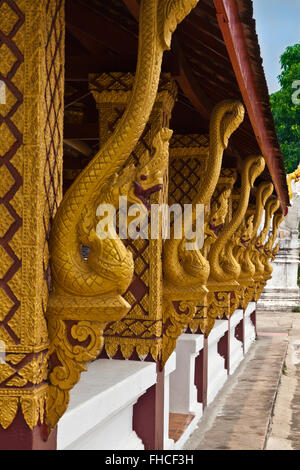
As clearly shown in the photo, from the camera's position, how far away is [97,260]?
2.26m

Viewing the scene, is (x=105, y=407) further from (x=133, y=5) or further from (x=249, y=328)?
(x=249, y=328)

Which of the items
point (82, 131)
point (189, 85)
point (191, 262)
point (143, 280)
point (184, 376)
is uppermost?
point (189, 85)

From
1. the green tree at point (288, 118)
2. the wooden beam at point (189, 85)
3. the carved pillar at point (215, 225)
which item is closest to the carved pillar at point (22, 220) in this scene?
the wooden beam at point (189, 85)

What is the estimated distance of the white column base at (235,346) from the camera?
9.34 metres

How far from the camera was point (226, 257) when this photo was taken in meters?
6.16

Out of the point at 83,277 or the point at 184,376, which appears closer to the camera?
the point at 83,277

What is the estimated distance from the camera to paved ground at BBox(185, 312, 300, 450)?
18.4ft

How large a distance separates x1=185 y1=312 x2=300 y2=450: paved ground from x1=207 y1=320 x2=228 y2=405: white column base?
102mm

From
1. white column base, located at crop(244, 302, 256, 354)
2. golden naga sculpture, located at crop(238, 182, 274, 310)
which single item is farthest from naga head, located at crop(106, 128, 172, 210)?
white column base, located at crop(244, 302, 256, 354)

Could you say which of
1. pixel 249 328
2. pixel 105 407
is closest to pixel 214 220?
pixel 105 407

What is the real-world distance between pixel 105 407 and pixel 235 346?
7411 millimetres

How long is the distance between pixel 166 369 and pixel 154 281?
2.34 feet

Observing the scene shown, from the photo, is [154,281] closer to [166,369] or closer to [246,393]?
[166,369]

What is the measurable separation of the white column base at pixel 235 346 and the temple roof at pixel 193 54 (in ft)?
15.0
